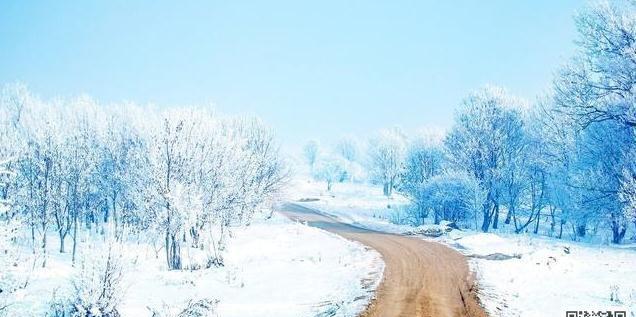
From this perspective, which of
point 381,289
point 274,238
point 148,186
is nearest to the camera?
point 381,289

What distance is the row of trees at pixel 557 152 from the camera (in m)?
27.4

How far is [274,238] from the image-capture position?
39500mm

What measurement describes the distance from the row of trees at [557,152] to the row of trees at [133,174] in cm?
2233

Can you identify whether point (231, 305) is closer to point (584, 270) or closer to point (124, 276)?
point (124, 276)

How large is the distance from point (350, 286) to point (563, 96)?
22206 mm

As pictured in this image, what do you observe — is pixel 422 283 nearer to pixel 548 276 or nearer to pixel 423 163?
pixel 548 276

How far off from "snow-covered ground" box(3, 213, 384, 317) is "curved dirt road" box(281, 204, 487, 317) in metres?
0.79

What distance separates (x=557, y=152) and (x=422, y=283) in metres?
29.7

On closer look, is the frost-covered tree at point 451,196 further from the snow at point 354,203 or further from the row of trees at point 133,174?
the row of trees at point 133,174

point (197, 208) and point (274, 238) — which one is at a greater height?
point (197, 208)

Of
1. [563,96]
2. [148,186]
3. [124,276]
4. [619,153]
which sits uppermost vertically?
[563,96]

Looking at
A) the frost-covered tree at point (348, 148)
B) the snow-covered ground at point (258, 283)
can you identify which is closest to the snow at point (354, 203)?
the snow-covered ground at point (258, 283)

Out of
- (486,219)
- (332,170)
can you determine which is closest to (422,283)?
(486,219)

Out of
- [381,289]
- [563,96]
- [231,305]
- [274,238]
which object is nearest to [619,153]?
[563,96]
